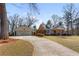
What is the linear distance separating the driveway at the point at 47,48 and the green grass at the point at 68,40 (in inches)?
1.5

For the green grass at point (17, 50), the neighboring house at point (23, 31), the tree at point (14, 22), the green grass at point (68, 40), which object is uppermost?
the tree at point (14, 22)

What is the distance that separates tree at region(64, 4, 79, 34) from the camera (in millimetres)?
3611

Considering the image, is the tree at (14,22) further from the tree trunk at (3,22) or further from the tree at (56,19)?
the tree at (56,19)

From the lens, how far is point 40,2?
3.62 meters

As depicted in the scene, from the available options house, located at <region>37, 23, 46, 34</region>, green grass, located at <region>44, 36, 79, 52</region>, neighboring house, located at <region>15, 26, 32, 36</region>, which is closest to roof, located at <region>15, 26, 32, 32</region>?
neighboring house, located at <region>15, 26, 32, 36</region>

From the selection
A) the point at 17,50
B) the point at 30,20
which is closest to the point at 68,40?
the point at 30,20

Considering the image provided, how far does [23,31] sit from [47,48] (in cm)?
33

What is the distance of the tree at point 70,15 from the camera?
3611 millimetres

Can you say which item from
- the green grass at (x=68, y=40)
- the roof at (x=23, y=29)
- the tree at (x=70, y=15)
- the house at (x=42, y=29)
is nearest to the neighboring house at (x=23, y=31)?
the roof at (x=23, y=29)

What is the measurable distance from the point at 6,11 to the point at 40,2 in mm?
400

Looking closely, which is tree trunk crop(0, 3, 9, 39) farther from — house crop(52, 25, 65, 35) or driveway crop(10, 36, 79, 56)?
house crop(52, 25, 65, 35)

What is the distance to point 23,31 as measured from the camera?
3.63 metres

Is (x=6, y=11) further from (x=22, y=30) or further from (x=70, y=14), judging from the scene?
(x=70, y=14)

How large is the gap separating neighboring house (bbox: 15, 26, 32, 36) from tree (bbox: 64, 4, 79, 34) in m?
0.44
